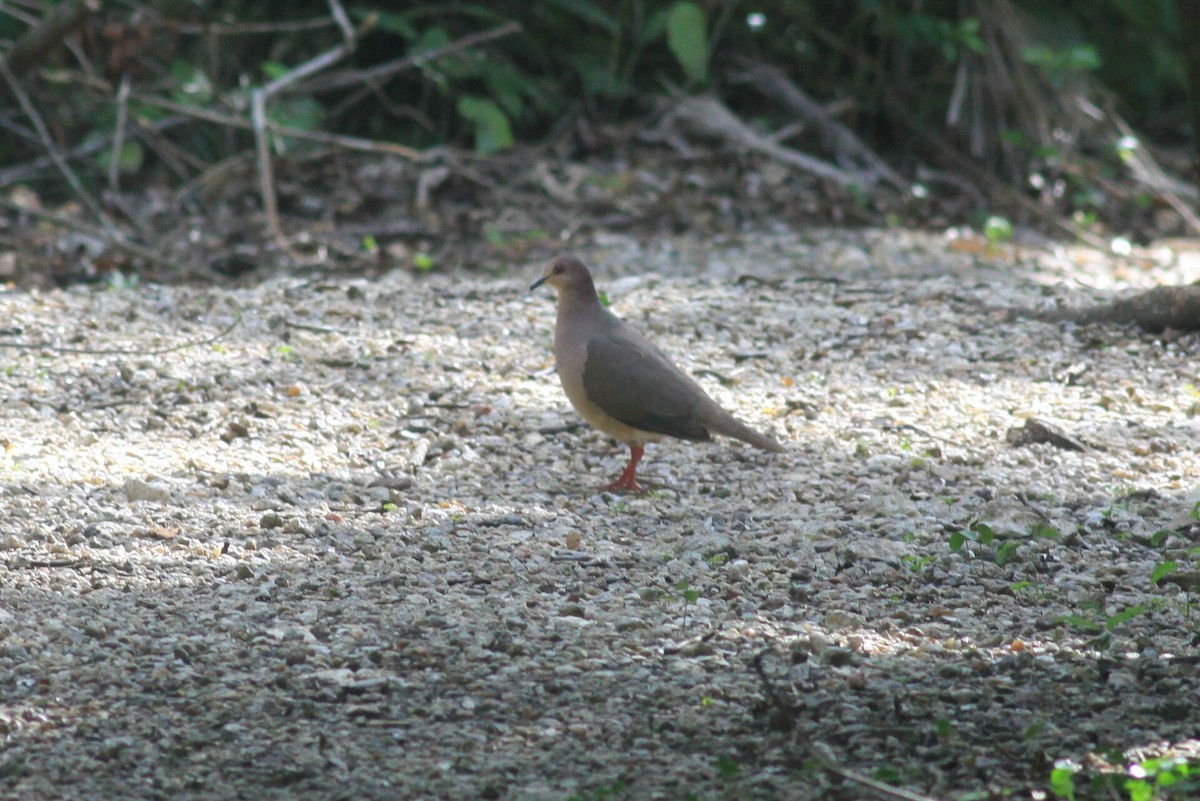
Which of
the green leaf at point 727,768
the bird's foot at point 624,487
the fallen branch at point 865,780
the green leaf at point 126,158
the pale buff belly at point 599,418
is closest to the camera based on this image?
the fallen branch at point 865,780

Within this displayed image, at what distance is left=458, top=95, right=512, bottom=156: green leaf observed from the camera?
888cm

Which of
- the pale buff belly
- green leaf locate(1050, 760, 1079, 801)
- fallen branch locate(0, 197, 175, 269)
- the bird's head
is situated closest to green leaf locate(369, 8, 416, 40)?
fallen branch locate(0, 197, 175, 269)

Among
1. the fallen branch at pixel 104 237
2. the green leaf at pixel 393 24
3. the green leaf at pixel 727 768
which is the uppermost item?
the green leaf at pixel 393 24

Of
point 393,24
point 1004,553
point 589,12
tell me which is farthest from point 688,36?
point 1004,553

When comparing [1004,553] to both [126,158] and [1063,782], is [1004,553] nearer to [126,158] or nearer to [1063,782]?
[1063,782]

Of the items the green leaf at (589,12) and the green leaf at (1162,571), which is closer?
the green leaf at (1162,571)

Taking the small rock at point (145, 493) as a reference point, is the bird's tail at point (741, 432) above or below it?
above

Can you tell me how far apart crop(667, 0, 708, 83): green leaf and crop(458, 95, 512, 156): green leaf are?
1200mm

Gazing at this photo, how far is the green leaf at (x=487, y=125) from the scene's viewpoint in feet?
29.1

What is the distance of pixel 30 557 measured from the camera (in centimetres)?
375

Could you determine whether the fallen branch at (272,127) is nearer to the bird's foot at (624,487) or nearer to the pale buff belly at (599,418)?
the pale buff belly at (599,418)

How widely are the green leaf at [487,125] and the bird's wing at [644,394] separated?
4.45m

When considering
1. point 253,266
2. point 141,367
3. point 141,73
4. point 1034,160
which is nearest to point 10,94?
point 141,73

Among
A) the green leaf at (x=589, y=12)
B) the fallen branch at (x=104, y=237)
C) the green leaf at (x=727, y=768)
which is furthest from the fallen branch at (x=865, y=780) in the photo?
the green leaf at (x=589, y=12)
